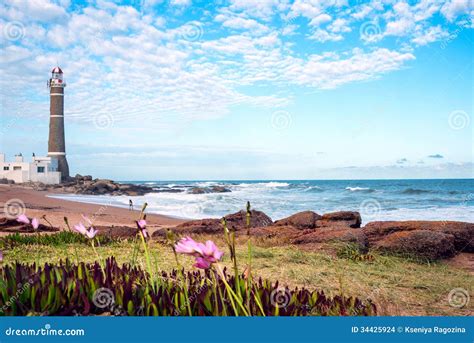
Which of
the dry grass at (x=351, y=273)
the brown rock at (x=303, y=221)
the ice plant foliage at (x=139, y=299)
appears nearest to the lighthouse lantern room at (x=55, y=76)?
the dry grass at (x=351, y=273)

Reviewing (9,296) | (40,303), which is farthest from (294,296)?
(9,296)

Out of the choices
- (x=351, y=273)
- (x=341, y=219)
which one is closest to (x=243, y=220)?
(x=341, y=219)

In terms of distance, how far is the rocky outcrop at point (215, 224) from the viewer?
8.95 m

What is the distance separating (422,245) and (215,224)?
150 inches

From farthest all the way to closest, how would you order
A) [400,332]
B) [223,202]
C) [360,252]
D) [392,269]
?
[223,202] < [360,252] < [392,269] < [400,332]

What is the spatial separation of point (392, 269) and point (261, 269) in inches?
64.2

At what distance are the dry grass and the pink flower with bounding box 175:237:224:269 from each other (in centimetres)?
117

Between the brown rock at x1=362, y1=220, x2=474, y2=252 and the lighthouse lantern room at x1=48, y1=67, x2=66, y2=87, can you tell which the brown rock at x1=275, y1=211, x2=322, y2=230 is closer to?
the brown rock at x1=362, y1=220, x2=474, y2=252

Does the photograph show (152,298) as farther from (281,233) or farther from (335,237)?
(281,233)

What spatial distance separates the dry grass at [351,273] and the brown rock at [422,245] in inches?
10.2

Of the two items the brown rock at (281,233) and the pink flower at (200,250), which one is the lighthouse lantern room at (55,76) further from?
the pink flower at (200,250)

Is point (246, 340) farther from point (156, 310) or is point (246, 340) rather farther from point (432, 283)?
point (432, 283)

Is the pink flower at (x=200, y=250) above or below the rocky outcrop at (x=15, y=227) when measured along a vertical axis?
above

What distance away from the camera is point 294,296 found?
124 inches
